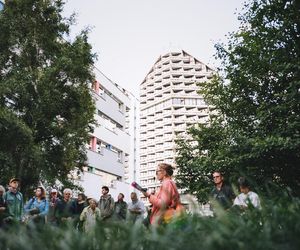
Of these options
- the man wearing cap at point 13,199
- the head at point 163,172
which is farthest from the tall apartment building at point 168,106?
the head at point 163,172

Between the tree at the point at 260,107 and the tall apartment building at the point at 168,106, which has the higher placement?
the tall apartment building at the point at 168,106

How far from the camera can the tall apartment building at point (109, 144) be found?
32994 mm

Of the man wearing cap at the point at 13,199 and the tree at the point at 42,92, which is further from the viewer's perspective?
the tree at the point at 42,92

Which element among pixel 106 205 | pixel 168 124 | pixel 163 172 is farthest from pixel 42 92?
pixel 168 124

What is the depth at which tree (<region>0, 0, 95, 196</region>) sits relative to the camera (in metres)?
16.5

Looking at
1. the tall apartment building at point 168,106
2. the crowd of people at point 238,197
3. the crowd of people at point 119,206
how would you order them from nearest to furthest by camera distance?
the crowd of people at point 119,206 → the crowd of people at point 238,197 → the tall apartment building at point 168,106

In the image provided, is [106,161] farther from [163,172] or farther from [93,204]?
[163,172]

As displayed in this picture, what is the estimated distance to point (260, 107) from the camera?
19500mm

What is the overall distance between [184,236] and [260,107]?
Result: 60.8ft

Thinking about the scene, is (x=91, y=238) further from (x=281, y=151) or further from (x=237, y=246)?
(x=281, y=151)

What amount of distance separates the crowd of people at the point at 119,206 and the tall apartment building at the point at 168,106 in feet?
335

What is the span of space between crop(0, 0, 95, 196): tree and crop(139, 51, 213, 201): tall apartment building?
9297 centimetres

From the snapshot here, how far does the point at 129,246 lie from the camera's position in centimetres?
161

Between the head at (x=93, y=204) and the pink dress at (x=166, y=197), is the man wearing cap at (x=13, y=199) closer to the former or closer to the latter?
the head at (x=93, y=204)
